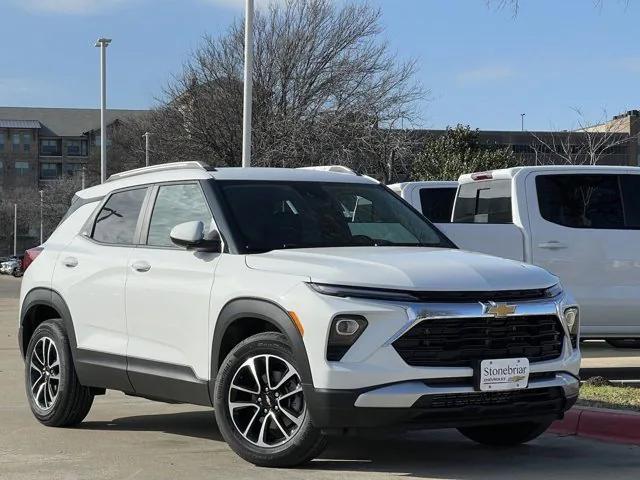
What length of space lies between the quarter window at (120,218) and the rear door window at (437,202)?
6.75 meters

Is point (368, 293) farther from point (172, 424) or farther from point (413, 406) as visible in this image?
point (172, 424)

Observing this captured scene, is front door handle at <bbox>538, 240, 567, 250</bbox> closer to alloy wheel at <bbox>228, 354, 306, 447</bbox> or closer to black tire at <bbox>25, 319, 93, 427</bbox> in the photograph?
black tire at <bbox>25, 319, 93, 427</bbox>

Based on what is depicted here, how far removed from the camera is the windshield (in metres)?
6.66

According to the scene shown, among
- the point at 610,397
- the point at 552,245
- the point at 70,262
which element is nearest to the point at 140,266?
the point at 70,262

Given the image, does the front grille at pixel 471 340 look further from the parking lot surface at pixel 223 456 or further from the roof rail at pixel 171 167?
the roof rail at pixel 171 167

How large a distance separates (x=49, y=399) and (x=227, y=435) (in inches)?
87.0

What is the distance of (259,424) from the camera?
241 inches

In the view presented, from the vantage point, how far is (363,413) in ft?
18.4

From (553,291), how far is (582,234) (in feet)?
14.3

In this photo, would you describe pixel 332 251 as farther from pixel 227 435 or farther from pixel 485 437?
pixel 485 437

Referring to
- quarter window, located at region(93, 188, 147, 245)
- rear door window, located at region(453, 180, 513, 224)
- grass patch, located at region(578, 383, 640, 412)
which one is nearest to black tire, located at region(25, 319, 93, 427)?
quarter window, located at region(93, 188, 147, 245)

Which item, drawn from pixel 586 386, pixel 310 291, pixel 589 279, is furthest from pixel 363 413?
pixel 589 279

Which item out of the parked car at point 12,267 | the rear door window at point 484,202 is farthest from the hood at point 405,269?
the parked car at point 12,267

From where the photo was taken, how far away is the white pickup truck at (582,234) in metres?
10.3
